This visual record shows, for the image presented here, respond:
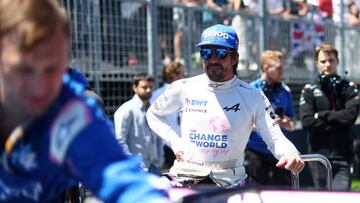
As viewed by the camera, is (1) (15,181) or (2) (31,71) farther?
(1) (15,181)

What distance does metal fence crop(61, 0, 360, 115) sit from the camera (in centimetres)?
900

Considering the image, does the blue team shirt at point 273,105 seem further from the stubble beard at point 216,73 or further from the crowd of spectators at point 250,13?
the stubble beard at point 216,73

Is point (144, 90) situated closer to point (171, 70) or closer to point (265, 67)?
point (171, 70)

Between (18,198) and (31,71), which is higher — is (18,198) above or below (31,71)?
below

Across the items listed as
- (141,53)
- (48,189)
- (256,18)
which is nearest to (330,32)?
(256,18)

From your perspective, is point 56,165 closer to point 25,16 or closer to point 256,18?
point 25,16

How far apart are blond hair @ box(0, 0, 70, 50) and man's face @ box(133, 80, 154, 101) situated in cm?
661

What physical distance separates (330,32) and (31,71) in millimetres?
13101

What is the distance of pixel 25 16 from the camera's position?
177 cm

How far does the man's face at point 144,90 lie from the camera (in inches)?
333

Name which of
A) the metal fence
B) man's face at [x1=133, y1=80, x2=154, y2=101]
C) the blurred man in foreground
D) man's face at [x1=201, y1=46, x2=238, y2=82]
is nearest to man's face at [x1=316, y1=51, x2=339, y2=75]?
man's face at [x1=133, y1=80, x2=154, y2=101]

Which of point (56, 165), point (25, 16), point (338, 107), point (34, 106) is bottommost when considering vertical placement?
point (338, 107)

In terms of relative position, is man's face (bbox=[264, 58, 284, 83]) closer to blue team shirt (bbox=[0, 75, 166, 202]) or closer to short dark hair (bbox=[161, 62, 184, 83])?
short dark hair (bbox=[161, 62, 184, 83])

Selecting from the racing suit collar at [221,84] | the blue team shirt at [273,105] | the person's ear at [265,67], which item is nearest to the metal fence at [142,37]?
the person's ear at [265,67]
